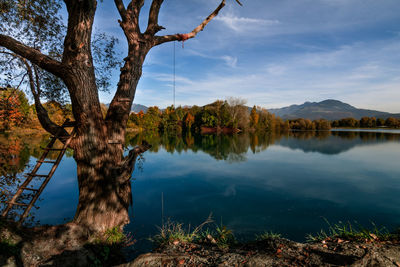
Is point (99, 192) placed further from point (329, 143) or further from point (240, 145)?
point (329, 143)

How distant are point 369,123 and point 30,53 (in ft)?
366

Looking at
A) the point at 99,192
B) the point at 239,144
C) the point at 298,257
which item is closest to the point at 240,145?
the point at 239,144

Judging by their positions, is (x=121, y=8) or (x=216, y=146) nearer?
(x=121, y=8)

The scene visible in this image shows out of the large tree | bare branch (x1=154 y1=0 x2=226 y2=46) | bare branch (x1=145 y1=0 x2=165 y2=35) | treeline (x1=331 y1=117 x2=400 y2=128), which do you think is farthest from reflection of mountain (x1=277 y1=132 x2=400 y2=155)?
treeline (x1=331 y1=117 x2=400 y2=128)

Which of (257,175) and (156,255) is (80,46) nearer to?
(156,255)

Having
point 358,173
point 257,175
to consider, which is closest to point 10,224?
point 257,175

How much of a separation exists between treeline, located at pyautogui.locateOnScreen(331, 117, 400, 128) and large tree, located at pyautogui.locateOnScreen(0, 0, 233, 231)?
108 metres

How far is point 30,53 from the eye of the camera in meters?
3.75

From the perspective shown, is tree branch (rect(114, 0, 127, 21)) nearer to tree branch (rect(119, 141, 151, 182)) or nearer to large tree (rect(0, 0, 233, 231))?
large tree (rect(0, 0, 233, 231))

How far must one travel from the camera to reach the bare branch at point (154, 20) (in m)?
5.07

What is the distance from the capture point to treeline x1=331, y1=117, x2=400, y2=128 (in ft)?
255

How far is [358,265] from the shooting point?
2.69 m

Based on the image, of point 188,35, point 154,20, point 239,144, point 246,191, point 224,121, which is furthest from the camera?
point 224,121

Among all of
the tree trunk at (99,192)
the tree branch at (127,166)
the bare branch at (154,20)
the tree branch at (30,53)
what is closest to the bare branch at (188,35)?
the bare branch at (154,20)
